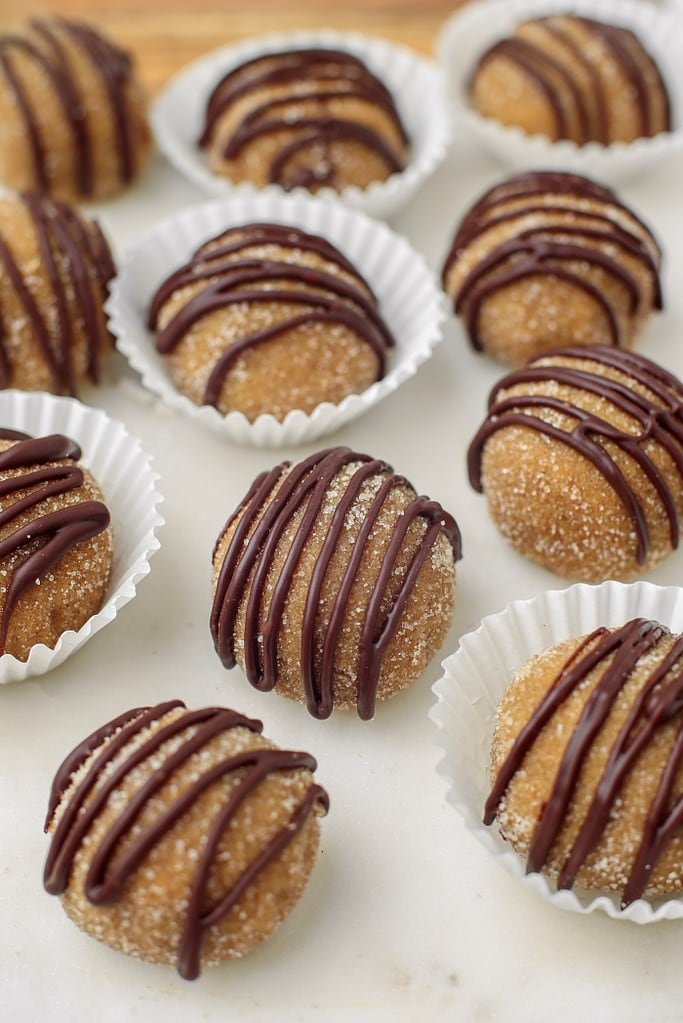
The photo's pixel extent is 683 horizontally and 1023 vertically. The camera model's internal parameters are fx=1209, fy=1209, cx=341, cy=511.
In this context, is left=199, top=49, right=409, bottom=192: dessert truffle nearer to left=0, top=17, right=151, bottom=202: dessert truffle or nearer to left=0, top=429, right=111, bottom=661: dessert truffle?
left=0, top=17, right=151, bottom=202: dessert truffle

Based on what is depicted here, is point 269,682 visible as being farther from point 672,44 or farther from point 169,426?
point 672,44

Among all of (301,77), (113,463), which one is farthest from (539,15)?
(113,463)

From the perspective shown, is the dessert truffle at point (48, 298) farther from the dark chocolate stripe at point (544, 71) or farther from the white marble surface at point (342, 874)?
the dark chocolate stripe at point (544, 71)

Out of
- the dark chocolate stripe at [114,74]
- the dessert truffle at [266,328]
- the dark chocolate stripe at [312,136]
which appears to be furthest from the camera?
the dark chocolate stripe at [114,74]

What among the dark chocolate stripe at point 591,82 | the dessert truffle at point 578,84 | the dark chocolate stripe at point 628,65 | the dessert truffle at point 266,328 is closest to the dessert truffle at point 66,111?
the dessert truffle at point 266,328

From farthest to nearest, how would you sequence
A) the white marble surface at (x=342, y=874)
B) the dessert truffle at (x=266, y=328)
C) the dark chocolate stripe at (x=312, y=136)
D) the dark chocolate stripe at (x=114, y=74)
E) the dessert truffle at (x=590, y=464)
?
the dark chocolate stripe at (x=114, y=74) → the dark chocolate stripe at (x=312, y=136) → the dessert truffle at (x=266, y=328) → the dessert truffle at (x=590, y=464) → the white marble surface at (x=342, y=874)

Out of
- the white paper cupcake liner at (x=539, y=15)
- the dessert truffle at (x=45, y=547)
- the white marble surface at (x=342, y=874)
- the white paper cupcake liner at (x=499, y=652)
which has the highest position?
the white paper cupcake liner at (x=539, y=15)

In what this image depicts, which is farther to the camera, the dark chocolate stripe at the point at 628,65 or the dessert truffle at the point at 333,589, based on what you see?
the dark chocolate stripe at the point at 628,65
